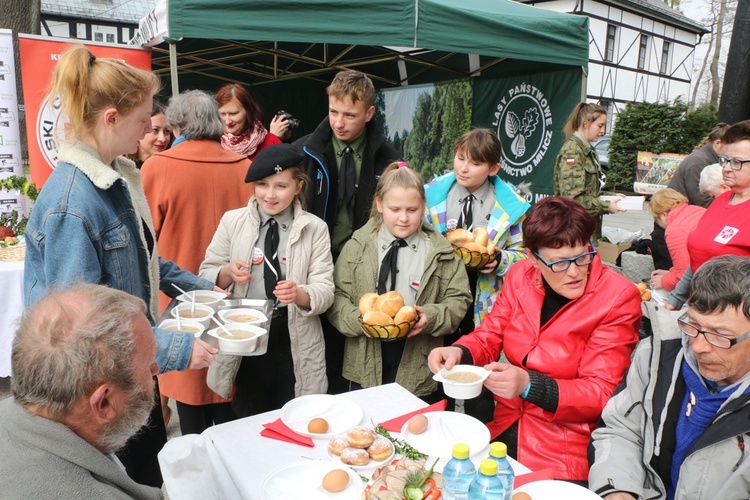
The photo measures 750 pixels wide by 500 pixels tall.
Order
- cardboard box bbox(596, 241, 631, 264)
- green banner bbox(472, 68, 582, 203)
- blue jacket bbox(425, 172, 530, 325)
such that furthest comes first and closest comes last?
cardboard box bbox(596, 241, 631, 264) → green banner bbox(472, 68, 582, 203) → blue jacket bbox(425, 172, 530, 325)

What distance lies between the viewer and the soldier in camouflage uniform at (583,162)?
5879 millimetres

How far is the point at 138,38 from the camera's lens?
5.30m

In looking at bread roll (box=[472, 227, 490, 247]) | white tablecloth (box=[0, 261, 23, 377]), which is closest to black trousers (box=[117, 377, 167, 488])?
bread roll (box=[472, 227, 490, 247])

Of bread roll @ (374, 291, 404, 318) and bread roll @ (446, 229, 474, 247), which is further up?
bread roll @ (446, 229, 474, 247)

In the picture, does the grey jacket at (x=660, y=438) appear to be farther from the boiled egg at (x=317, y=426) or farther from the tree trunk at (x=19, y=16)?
the tree trunk at (x=19, y=16)

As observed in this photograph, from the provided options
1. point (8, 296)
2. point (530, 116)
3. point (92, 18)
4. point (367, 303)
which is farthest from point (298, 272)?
point (92, 18)

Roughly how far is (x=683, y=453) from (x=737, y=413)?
0.26 metres

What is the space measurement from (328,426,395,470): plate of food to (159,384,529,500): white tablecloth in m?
0.06

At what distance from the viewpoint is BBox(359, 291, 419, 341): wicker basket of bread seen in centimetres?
247

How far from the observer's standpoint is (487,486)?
1355 millimetres

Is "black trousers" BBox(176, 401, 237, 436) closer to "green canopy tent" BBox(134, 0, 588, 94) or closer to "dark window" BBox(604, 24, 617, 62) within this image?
"green canopy tent" BBox(134, 0, 588, 94)

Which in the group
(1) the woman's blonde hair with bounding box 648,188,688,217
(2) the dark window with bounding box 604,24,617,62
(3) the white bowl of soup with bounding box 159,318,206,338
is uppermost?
(2) the dark window with bounding box 604,24,617,62

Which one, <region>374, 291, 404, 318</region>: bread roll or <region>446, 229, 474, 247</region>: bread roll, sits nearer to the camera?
<region>374, 291, 404, 318</region>: bread roll

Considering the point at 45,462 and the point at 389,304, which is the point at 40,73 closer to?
the point at 389,304
